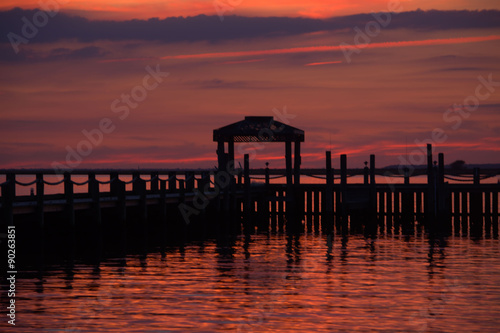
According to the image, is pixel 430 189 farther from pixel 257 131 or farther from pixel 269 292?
pixel 269 292

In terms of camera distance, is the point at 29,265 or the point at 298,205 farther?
the point at 298,205

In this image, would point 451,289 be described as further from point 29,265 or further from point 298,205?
point 298,205

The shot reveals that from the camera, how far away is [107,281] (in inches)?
882

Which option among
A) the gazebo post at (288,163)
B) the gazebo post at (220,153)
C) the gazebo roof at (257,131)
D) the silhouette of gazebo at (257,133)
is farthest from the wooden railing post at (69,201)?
the gazebo post at (288,163)

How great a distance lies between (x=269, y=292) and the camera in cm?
2078

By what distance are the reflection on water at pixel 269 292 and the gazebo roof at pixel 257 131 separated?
1711cm

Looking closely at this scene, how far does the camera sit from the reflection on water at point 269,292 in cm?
1695

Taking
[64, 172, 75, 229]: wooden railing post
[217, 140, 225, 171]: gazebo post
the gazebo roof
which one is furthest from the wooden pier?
the gazebo roof

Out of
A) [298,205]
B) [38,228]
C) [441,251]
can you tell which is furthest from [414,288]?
[298,205]

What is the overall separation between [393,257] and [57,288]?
11562mm

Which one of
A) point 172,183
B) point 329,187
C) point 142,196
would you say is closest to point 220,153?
point 329,187

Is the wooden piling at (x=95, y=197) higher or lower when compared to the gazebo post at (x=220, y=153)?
lower

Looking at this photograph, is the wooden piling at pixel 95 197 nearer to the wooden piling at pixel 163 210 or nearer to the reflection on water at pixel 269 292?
the reflection on water at pixel 269 292

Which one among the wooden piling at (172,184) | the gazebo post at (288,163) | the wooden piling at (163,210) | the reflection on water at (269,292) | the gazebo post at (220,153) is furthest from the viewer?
the gazebo post at (288,163)
